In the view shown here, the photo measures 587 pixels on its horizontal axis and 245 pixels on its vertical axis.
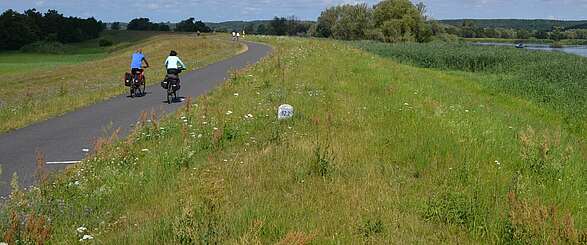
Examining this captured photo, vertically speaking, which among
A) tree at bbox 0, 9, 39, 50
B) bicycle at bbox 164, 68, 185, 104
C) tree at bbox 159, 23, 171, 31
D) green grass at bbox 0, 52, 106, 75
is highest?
tree at bbox 159, 23, 171, 31

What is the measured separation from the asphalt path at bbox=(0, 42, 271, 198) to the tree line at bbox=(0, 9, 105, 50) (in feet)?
317

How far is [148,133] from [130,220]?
4.93 meters

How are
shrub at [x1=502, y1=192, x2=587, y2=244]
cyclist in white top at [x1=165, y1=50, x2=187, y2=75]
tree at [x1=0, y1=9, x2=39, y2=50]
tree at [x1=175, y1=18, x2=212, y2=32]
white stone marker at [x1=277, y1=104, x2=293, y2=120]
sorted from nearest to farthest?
shrub at [x1=502, y1=192, x2=587, y2=244] < white stone marker at [x1=277, y1=104, x2=293, y2=120] < cyclist in white top at [x1=165, y1=50, x2=187, y2=75] < tree at [x1=0, y1=9, x2=39, y2=50] < tree at [x1=175, y1=18, x2=212, y2=32]

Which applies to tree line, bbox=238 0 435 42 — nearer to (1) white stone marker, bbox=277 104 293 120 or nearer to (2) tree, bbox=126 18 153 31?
(2) tree, bbox=126 18 153 31

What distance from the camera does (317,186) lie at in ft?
21.3

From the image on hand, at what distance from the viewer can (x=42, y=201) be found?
5.87 meters

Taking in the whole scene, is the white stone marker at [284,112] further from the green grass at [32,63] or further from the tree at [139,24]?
the tree at [139,24]

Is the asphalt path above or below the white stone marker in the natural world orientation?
below

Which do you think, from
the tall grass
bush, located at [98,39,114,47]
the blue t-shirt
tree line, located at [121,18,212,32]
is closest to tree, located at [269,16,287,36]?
tree line, located at [121,18,212,32]

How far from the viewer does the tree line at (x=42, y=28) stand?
100 metres

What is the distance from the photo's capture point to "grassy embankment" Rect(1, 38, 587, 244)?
5.01 metres

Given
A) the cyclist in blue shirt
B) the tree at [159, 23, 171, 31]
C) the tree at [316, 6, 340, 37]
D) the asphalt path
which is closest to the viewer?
the asphalt path

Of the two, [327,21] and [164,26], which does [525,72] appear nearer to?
[327,21]

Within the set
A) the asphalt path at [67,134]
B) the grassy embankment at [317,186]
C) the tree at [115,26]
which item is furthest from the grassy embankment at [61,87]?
the tree at [115,26]
